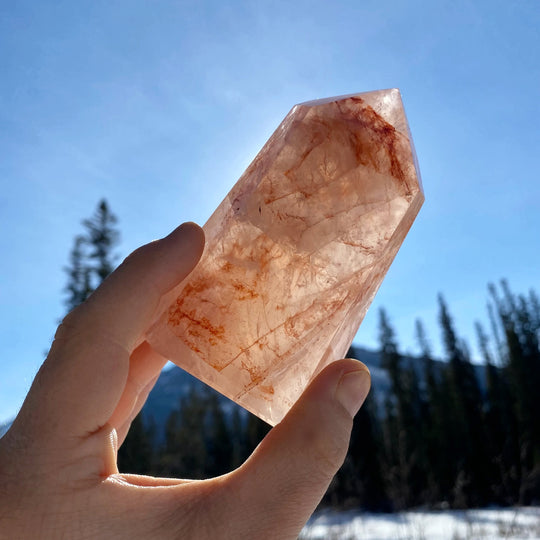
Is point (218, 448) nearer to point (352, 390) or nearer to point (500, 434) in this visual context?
point (500, 434)

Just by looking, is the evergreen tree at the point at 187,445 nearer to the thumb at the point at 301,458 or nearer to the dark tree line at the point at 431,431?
the dark tree line at the point at 431,431

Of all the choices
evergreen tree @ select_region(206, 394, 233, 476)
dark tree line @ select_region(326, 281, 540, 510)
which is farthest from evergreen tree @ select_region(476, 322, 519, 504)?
evergreen tree @ select_region(206, 394, 233, 476)

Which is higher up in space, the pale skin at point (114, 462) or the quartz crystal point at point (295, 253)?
the quartz crystal point at point (295, 253)

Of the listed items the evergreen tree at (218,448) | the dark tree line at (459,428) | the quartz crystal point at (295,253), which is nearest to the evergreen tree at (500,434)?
the dark tree line at (459,428)

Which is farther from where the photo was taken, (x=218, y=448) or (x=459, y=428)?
(x=218, y=448)

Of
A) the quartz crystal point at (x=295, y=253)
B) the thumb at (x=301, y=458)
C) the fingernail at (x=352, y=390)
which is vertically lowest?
the thumb at (x=301, y=458)

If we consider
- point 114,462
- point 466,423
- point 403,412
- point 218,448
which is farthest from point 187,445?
point 114,462
